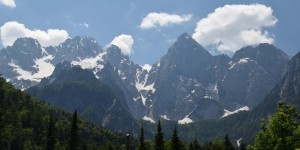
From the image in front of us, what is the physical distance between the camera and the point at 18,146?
169500 mm

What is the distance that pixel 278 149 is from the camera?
49.0m

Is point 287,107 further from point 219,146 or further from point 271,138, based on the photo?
point 219,146

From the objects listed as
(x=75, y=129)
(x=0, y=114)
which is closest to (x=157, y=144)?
(x=75, y=129)

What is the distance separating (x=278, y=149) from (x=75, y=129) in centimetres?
4389

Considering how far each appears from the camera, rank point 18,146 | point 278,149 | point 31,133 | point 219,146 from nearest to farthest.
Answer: point 278,149 → point 219,146 → point 18,146 → point 31,133

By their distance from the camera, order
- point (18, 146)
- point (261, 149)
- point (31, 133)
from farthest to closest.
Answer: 1. point (31, 133)
2. point (18, 146)
3. point (261, 149)

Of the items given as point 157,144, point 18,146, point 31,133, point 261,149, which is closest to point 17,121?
point 31,133

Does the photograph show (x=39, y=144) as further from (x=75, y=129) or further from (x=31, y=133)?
(x=75, y=129)

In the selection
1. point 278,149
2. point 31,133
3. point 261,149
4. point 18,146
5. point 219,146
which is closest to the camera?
point 278,149

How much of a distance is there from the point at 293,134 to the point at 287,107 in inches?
146

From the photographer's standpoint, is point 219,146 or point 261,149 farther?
point 219,146

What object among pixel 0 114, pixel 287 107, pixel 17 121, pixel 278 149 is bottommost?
pixel 278 149

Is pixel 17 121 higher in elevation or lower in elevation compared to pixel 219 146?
higher

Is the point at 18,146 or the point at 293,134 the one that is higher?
the point at 18,146
